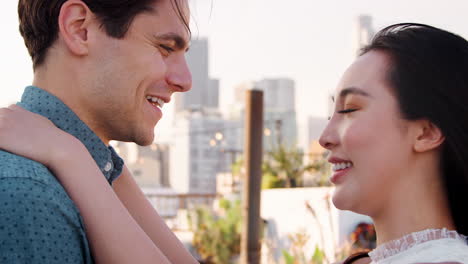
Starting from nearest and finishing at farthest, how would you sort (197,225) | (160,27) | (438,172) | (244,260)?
(438,172)
(160,27)
(244,260)
(197,225)

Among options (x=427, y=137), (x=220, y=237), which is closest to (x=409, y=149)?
(x=427, y=137)

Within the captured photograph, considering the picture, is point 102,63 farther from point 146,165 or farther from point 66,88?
point 146,165

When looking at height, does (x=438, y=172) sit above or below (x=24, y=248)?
above

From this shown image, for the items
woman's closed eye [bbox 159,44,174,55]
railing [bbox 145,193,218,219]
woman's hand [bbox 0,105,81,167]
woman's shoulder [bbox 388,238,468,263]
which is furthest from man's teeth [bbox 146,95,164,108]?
railing [bbox 145,193,218,219]

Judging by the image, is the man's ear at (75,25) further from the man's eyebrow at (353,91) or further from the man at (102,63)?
the man's eyebrow at (353,91)

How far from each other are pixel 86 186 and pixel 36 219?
7.7 inches

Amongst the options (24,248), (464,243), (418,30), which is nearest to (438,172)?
(464,243)

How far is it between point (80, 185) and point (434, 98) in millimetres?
861

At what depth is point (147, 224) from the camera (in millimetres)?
1924

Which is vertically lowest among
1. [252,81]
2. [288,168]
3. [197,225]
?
[197,225]

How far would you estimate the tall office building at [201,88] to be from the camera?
69500 millimetres

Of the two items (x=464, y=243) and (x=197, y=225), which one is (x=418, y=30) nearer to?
(x=464, y=243)

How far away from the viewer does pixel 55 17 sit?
1504 mm

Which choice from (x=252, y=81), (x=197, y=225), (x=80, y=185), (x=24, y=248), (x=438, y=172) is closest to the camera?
(x=24, y=248)
